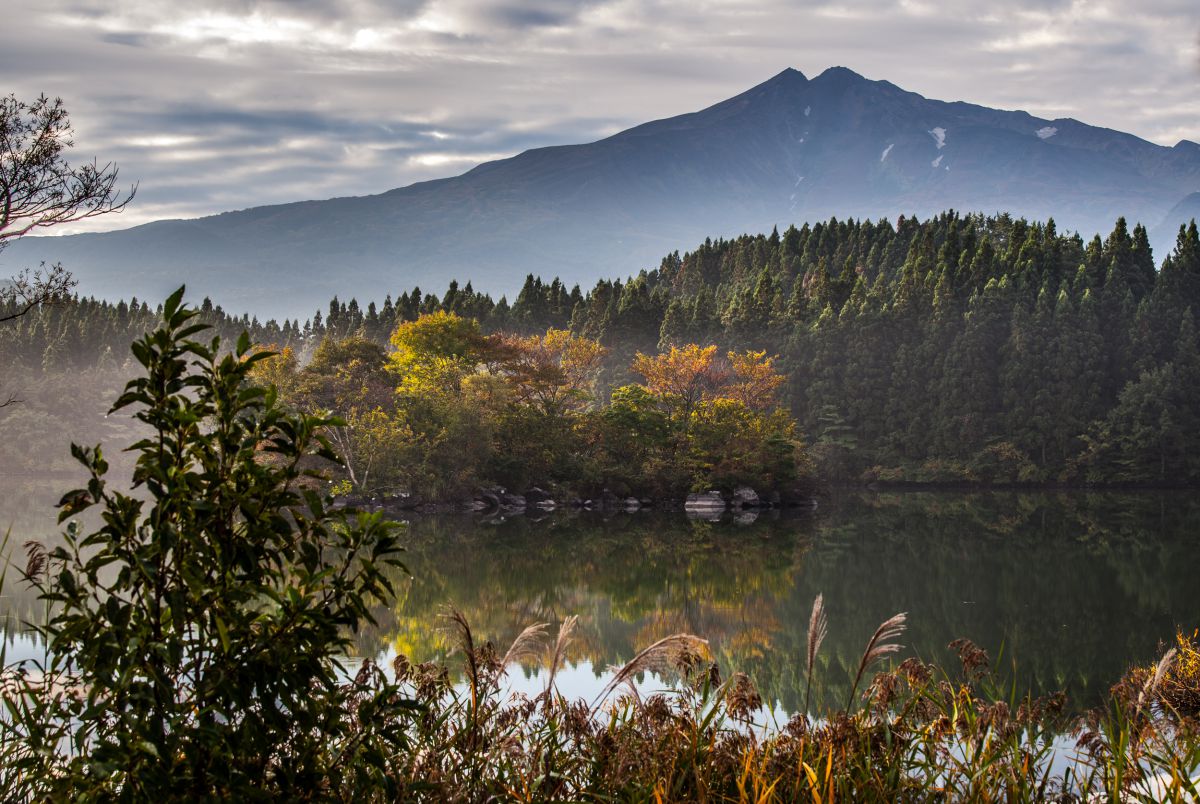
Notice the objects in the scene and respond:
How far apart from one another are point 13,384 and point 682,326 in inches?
→ 1417

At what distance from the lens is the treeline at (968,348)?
54.2 meters

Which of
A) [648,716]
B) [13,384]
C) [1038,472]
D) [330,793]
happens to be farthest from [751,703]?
[13,384]

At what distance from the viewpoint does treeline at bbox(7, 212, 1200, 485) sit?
54250 mm

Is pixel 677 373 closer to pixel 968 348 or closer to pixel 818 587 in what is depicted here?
pixel 968 348

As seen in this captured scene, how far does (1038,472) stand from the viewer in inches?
2122

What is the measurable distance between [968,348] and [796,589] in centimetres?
3886

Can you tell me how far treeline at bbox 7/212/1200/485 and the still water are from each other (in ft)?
56.9

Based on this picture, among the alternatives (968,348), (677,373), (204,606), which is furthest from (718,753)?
(968,348)

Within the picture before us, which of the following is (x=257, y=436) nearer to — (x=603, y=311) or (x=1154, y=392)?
(x=1154, y=392)

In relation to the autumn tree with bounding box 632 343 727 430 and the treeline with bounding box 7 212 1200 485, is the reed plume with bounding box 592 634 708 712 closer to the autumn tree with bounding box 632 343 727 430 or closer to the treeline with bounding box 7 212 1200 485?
the autumn tree with bounding box 632 343 727 430

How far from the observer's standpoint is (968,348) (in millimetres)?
57531

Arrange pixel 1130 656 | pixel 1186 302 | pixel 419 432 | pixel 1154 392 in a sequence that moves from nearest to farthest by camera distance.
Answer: pixel 1130 656
pixel 419 432
pixel 1154 392
pixel 1186 302

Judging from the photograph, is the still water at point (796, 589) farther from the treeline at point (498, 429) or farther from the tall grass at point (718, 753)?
the tall grass at point (718, 753)

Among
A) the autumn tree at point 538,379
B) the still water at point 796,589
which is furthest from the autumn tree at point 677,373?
the still water at point 796,589
